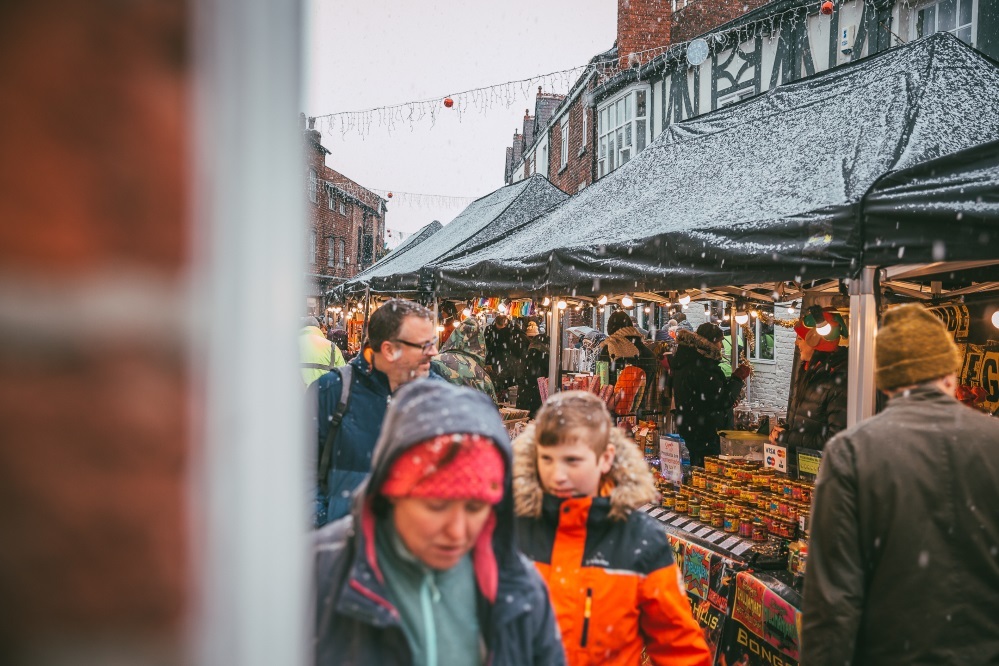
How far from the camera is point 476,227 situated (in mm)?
9578

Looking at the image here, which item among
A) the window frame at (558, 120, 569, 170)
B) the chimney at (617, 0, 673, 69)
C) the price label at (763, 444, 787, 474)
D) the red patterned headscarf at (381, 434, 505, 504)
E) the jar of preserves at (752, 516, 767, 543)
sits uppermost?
the chimney at (617, 0, 673, 69)

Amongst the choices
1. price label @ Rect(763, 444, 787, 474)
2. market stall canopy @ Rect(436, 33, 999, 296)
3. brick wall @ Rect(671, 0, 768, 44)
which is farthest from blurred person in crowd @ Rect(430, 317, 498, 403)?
brick wall @ Rect(671, 0, 768, 44)

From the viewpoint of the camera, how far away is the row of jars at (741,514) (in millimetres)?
3980

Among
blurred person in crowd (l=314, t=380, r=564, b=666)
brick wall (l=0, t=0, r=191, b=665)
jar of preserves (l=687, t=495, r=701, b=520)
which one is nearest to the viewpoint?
brick wall (l=0, t=0, r=191, b=665)

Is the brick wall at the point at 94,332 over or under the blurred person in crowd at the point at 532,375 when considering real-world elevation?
over

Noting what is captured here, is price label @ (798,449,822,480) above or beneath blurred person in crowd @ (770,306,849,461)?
beneath

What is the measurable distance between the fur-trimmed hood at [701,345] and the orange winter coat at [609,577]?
4418 millimetres

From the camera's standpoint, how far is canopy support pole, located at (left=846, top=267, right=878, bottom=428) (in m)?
3.09

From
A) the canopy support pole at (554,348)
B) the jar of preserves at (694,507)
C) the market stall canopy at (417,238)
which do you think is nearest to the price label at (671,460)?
the jar of preserves at (694,507)

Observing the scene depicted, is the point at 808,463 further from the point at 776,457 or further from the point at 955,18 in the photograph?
the point at 955,18

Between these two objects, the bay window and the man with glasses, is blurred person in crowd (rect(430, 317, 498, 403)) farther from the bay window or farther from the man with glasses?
the bay window

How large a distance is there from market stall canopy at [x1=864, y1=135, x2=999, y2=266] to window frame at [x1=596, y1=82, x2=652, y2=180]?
40.7ft

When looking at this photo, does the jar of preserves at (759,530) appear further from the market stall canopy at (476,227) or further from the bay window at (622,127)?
the bay window at (622,127)

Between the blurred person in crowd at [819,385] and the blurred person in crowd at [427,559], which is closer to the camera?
the blurred person in crowd at [427,559]
